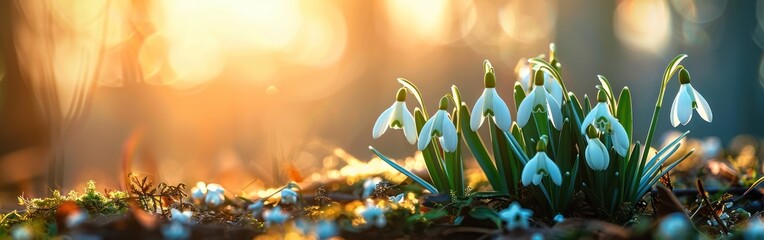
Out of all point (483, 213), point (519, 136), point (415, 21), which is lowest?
point (483, 213)

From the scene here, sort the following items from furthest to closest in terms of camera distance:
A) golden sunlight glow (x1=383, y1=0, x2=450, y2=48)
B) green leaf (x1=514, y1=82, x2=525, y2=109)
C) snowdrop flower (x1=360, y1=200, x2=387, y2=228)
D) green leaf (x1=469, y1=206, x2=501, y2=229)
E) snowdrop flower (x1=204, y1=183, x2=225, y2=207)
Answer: golden sunlight glow (x1=383, y1=0, x2=450, y2=48) → green leaf (x1=514, y1=82, x2=525, y2=109) → snowdrop flower (x1=204, y1=183, x2=225, y2=207) → green leaf (x1=469, y1=206, x2=501, y2=229) → snowdrop flower (x1=360, y1=200, x2=387, y2=228)

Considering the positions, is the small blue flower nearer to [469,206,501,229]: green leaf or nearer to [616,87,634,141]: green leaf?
[469,206,501,229]: green leaf

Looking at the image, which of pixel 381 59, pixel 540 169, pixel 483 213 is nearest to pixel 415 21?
pixel 381 59

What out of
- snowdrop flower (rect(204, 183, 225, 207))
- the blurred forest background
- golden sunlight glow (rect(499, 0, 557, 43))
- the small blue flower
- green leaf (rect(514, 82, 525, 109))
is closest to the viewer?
the small blue flower

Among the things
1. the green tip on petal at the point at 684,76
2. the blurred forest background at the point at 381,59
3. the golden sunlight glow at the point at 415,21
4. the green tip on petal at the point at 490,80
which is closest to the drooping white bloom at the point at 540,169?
the green tip on petal at the point at 490,80

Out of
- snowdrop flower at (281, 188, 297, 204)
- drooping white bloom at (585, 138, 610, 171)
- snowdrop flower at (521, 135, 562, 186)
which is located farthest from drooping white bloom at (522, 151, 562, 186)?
snowdrop flower at (281, 188, 297, 204)

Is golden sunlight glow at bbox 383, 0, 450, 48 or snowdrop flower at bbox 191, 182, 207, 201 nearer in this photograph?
snowdrop flower at bbox 191, 182, 207, 201

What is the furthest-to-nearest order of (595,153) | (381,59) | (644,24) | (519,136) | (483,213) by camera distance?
(381,59), (644,24), (519,136), (595,153), (483,213)

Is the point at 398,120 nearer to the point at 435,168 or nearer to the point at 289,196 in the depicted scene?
the point at 435,168

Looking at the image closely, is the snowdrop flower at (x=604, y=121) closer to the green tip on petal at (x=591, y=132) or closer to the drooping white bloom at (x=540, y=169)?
the green tip on petal at (x=591, y=132)

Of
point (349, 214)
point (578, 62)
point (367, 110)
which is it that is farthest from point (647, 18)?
point (349, 214)
